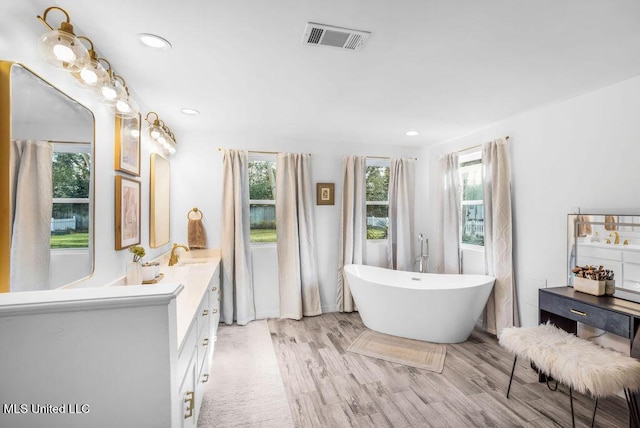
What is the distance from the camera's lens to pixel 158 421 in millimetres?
1000

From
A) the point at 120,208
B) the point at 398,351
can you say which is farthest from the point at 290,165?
the point at 398,351

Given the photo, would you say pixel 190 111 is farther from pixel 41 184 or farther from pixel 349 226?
pixel 349 226

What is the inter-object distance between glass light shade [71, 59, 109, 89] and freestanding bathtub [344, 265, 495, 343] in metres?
2.87

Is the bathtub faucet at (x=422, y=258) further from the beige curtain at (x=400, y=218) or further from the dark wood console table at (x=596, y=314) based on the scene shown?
the dark wood console table at (x=596, y=314)

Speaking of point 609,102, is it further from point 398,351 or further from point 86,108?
point 86,108

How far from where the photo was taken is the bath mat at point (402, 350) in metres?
2.85

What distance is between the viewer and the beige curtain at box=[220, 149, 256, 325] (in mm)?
A: 3789

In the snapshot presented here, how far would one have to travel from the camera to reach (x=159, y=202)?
10.3ft

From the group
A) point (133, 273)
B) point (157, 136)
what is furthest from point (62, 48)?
point (157, 136)

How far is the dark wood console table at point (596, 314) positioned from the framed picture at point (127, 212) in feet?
10.8

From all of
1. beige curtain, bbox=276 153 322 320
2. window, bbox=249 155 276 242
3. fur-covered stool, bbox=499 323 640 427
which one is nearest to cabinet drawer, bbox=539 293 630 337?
fur-covered stool, bbox=499 323 640 427

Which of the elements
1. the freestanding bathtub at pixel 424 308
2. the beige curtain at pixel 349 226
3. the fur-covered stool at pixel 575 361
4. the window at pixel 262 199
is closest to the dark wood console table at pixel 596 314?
the fur-covered stool at pixel 575 361

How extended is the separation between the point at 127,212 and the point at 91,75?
1097mm

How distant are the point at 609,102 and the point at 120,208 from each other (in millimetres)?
3654
